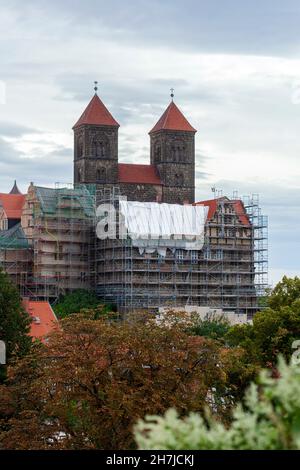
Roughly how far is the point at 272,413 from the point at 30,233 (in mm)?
90217

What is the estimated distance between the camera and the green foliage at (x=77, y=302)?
277 feet

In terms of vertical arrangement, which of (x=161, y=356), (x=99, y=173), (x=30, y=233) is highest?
(x=99, y=173)

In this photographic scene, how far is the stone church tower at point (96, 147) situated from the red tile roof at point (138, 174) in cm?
86

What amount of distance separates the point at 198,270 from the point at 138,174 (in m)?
23.6

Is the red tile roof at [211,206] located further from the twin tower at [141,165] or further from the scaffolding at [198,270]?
the twin tower at [141,165]

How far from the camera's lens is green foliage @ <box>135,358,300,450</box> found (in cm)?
572

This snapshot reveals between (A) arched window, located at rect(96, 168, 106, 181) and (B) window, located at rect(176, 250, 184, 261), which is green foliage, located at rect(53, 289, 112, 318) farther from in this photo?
(A) arched window, located at rect(96, 168, 106, 181)

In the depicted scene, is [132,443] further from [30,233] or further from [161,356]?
[30,233]

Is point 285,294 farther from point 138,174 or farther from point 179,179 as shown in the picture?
point 179,179

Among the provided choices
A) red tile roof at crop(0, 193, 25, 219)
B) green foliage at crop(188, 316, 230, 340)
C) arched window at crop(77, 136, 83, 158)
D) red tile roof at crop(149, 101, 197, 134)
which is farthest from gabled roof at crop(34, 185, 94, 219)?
red tile roof at crop(149, 101, 197, 134)

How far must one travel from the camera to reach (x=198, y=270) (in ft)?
308
